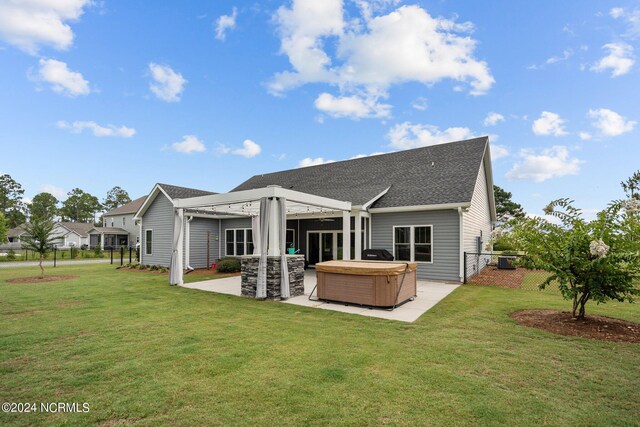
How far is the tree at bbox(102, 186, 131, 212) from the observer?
70438mm

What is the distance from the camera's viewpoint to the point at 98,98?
15.0 meters

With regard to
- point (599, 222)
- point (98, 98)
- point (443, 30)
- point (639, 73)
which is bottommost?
point (599, 222)

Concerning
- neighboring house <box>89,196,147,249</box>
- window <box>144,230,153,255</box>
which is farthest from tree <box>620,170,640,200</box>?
neighboring house <box>89,196,147,249</box>

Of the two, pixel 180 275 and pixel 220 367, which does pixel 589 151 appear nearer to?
pixel 220 367

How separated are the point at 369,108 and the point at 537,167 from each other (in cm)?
1189

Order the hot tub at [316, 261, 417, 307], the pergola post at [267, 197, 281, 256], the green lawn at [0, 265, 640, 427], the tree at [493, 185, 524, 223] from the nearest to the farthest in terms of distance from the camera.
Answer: the green lawn at [0, 265, 640, 427] → the hot tub at [316, 261, 417, 307] → the pergola post at [267, 197, 281, 256] → the tree at [493, 185, 524, 223]

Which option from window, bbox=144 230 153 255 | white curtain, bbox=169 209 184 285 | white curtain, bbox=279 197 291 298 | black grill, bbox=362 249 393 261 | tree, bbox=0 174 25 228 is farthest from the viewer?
tree, bbox=0 174 25 228

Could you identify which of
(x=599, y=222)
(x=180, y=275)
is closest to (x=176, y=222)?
(x=180, y=275)

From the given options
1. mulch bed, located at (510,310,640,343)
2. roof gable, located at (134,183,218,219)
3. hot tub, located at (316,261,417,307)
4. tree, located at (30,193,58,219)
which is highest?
tree, located at (30,193,58,219)

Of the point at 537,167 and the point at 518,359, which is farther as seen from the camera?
the point at 537,167

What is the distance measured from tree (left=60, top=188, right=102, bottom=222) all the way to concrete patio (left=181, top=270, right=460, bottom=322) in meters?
71.7

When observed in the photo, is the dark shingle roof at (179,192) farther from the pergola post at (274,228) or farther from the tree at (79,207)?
the tree at (79,207)

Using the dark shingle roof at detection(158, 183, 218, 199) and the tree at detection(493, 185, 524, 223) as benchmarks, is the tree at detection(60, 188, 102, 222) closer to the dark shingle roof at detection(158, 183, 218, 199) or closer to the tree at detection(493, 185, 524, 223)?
the dark shingle roof at detection(158, 183, 218, 199)

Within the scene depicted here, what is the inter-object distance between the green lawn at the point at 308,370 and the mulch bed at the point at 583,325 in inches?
13.5
